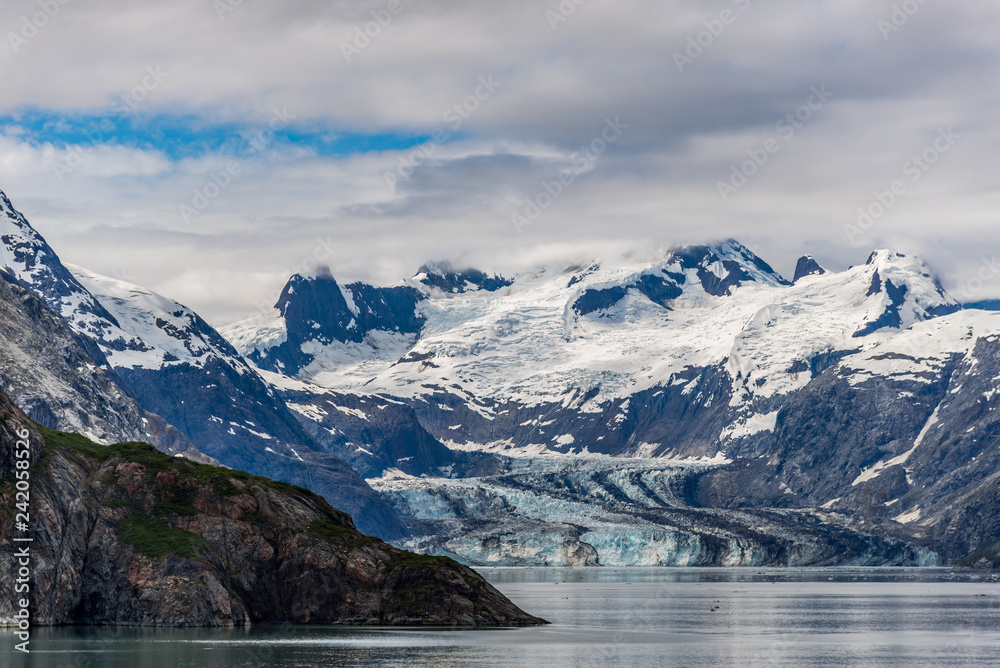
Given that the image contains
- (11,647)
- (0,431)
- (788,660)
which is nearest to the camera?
(11,647)

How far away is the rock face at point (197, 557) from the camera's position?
503ft

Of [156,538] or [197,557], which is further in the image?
[156,538]

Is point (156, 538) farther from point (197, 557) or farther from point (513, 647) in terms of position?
point (513, 647)

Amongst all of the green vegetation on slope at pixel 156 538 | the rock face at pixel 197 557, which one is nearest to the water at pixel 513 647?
the rock face at pixel 197 557

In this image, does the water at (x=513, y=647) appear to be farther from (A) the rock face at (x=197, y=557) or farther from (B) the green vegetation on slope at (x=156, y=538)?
(B) the green vegetation on slope at (x=156, y=538)

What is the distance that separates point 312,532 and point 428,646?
3300 centimetres

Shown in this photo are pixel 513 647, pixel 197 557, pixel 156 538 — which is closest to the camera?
pixel 513 647

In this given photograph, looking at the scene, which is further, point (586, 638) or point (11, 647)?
point (586, 638)

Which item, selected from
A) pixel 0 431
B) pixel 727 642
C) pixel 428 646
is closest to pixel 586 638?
pixel 727 642

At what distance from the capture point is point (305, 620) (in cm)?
16250

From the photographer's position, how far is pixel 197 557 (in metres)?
155

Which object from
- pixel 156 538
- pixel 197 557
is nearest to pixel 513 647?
pixel 197 557

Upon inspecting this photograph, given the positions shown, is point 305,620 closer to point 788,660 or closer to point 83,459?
point 83,459

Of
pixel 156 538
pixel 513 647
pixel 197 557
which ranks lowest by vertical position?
pixel 513 647
